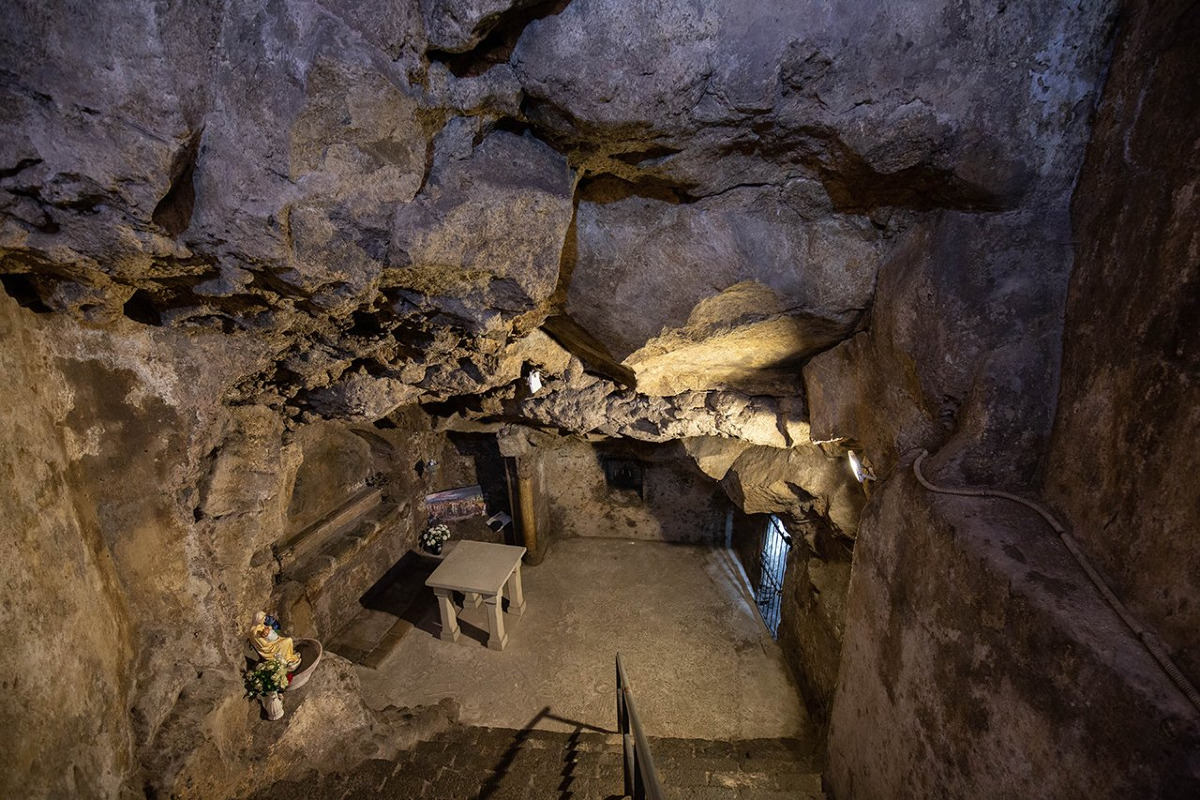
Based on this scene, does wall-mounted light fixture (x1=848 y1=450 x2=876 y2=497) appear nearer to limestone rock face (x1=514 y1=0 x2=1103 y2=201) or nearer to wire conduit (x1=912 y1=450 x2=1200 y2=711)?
wire conduit (x1=912 y1=450 x2=1200 y2=711)

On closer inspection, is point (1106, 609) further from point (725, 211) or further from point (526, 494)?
point (526, 494)

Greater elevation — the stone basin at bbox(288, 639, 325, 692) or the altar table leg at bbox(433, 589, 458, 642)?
the stone basin at bbox(288, 639, 325, 692)

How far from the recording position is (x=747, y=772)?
14.9 ft

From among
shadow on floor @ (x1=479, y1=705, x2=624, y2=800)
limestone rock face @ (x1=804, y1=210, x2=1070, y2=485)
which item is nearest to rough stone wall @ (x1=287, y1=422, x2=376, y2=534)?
shadow on floor @ (x1=479, y1=705, x2=624, y2=800)

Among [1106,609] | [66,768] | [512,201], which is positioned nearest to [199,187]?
[512,201]

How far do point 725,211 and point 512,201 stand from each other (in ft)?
4.17

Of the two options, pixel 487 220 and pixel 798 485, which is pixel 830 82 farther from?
pixel 798 485

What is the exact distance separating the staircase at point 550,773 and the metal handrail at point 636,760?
834 mm

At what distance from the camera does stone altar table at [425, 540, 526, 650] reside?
6.45m

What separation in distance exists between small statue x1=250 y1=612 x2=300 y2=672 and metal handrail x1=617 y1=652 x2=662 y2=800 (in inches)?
115

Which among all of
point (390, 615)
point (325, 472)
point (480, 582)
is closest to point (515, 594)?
point (480, 582)

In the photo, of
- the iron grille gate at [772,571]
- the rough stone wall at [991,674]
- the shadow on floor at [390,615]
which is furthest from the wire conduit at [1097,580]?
the shadow on floor at [390,615]

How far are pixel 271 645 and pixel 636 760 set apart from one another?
129 inches

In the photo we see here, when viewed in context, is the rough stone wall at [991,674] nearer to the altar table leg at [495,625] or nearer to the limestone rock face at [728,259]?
the limestone rock face at [728,259]
